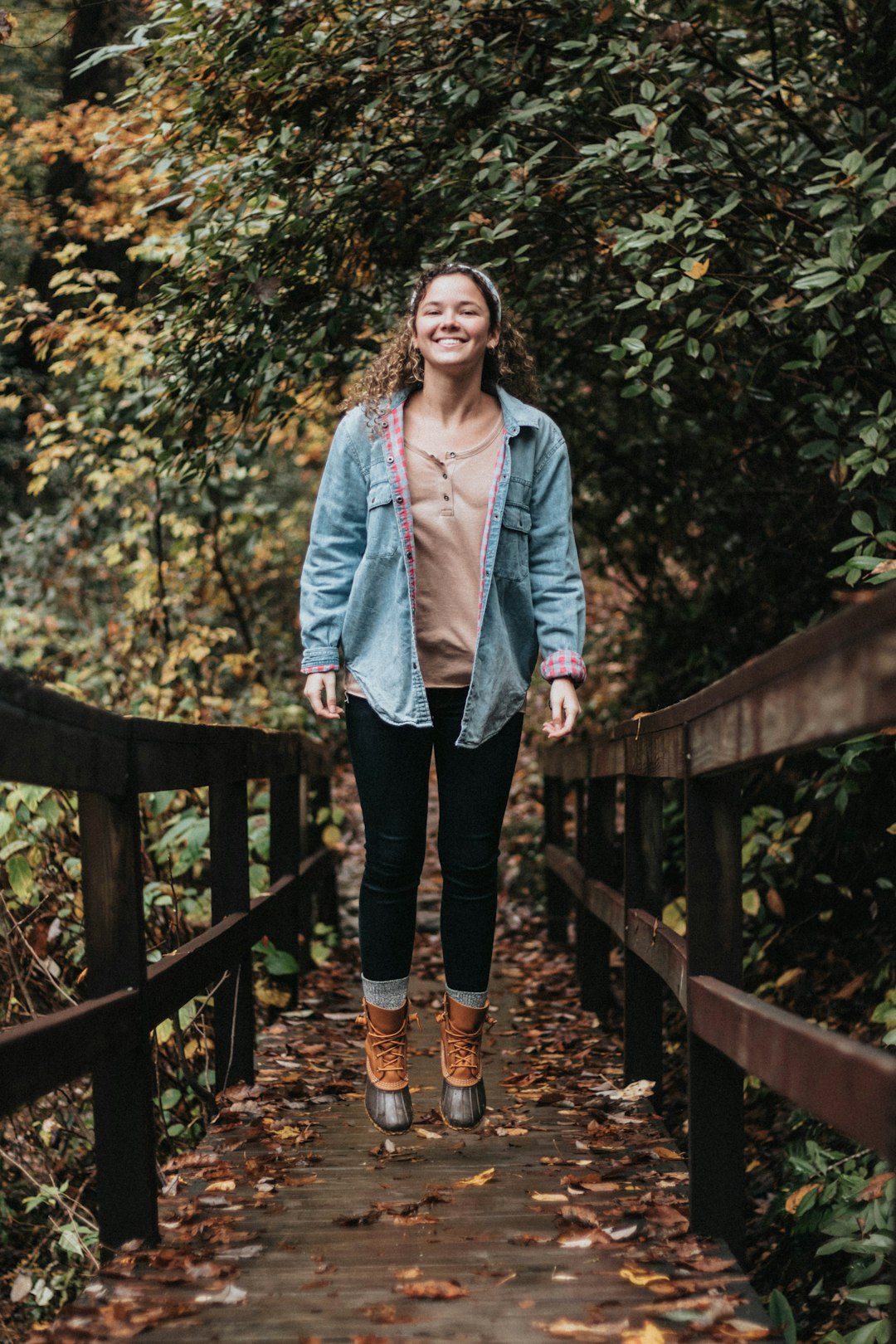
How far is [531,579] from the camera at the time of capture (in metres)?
3.29

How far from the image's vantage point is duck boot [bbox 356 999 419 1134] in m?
3.24

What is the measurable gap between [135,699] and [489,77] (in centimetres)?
414

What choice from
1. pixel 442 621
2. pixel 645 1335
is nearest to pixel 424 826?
pixel 442 621

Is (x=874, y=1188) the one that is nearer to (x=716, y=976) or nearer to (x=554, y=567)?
(x=716, y=976)

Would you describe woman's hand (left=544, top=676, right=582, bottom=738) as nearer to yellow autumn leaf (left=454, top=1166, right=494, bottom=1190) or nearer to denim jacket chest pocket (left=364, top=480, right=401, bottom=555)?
denim jacket chest pocket (left=364, top=480, right=401, bottom=555)

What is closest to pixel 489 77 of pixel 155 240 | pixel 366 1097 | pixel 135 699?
pixel 155 240

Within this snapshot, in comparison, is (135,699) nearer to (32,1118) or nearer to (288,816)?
(288,816)

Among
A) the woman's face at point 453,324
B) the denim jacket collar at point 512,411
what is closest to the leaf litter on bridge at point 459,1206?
the denim jacket collar at point 512,411

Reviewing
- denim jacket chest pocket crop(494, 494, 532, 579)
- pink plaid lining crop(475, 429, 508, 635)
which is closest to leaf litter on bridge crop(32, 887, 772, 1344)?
pink plaid lining crop(475, 429, 508, 635)

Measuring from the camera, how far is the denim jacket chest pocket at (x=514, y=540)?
3150mm

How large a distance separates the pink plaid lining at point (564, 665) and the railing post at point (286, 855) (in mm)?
2022

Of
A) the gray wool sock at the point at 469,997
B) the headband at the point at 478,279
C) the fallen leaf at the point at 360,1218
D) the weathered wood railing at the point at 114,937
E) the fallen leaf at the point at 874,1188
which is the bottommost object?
the fallen leaf at the point at 360,1218

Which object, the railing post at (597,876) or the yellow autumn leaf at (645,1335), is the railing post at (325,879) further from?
the yellow autumn leaf at (645,1335)

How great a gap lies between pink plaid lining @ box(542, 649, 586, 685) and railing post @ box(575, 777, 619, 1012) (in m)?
1.81
